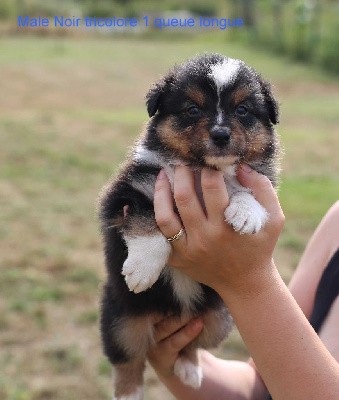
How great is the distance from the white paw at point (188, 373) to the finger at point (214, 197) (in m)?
0.85

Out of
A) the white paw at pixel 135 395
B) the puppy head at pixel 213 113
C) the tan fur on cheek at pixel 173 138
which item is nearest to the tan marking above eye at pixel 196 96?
the puppy head at pixel 213 113

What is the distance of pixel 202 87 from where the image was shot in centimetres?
238

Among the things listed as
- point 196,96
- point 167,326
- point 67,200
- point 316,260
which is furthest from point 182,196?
point 67,200

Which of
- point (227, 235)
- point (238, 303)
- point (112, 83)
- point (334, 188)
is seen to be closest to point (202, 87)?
point (227, 235)

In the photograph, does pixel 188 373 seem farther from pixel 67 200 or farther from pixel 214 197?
pixel 67 200

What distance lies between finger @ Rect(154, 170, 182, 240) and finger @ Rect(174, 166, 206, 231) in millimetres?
33

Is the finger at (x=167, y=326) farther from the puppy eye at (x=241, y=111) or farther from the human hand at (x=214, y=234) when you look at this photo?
the puppy eye at (x=241, y=111)

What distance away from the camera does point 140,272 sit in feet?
7.55

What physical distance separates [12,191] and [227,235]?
6230mm

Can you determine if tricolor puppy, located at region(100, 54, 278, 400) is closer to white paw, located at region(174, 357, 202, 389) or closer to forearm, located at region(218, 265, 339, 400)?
white paw, located at region(174, 357, 202, 389)

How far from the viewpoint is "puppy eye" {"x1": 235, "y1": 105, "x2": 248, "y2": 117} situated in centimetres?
239

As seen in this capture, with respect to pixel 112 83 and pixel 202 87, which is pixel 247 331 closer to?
pixel 202 87

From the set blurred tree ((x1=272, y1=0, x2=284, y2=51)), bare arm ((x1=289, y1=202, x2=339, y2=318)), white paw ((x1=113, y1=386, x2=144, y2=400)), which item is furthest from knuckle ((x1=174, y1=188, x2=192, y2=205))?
blurred tree ((x1=272, y1=0, x2=284, y2=51))

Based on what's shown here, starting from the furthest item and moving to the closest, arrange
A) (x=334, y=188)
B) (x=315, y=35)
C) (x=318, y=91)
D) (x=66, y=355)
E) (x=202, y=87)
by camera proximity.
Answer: (x=315, y=35) < (x=318, y=91) < (x=334, y=188) < (x=66, y=355) < (x=202, y=87)
